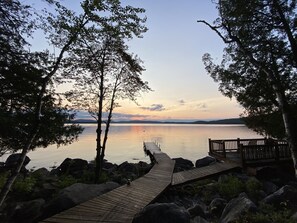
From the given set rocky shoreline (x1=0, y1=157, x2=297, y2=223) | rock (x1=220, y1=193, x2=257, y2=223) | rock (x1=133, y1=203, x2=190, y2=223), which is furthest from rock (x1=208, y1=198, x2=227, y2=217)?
rock (x1=133, y1=203, x2=190, y2=223)

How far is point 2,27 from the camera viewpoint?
7.35 meters

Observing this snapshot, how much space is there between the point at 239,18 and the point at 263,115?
7.16 metres

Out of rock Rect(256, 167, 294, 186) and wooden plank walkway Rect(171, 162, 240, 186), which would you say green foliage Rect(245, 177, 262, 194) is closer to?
wooden plank walkway Rect(171, 162, 240, 186)

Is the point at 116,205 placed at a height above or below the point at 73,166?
above

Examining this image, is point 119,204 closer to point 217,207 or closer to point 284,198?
point 217,207

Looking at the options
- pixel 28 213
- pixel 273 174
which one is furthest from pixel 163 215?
pixel 273 174

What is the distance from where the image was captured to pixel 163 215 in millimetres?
6730

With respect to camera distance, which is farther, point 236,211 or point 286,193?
point 286,193

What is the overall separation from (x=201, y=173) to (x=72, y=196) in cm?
1056

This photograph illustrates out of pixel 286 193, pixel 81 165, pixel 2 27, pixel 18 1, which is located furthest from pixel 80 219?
pixel 81 165

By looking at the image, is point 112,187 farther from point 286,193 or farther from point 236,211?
Answer: point 286,193

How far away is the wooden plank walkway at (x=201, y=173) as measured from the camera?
15.5 meters

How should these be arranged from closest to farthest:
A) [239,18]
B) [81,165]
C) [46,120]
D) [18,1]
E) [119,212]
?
[18,1], [119,212], [46,120], [239,18], [81,165]

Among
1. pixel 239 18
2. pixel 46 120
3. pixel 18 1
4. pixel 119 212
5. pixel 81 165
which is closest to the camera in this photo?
pixel 18 1
